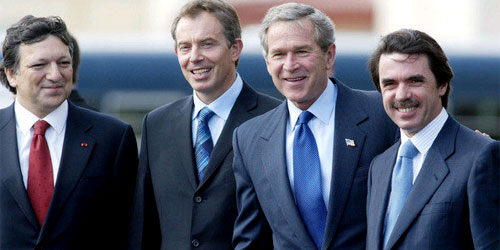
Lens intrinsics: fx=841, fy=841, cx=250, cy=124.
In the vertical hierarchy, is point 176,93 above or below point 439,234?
below

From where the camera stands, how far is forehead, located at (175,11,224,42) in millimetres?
4887

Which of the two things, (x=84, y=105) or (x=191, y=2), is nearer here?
(x=191, y=2)

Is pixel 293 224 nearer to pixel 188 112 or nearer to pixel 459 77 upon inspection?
pixel 188 112

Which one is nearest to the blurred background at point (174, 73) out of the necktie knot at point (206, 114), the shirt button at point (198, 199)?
the necktie knot at point (206, 114)

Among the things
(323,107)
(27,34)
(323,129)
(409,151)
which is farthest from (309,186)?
(27,34)

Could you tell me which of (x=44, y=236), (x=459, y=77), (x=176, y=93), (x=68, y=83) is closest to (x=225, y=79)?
(x=68, y=83)

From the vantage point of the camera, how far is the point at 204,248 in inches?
184

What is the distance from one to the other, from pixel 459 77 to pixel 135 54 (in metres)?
4.58

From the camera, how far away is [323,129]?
4.43 meters

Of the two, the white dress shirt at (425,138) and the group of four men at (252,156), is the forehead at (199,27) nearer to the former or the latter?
the group of four men at (252,156)

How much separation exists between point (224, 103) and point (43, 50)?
3.53 ft

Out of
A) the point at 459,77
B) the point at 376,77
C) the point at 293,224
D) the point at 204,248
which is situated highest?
the point at 376,77

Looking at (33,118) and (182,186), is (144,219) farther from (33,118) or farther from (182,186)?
(33,118)

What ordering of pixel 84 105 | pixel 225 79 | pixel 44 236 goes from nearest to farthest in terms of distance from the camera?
pixel 44 236 → pixel 225 79 → pixel 84 105
